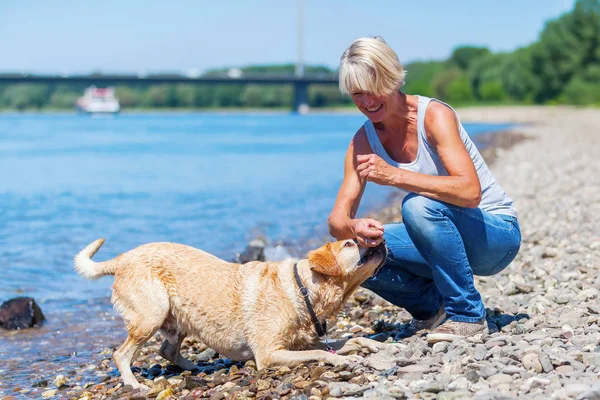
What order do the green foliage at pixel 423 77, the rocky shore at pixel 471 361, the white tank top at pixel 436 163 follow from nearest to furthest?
the rocky shore at pixel 471 361 → the white tank top at pixel 436 163 → the green foliage at pixel 423 77

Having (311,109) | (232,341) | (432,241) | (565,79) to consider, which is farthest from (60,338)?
(311,109)

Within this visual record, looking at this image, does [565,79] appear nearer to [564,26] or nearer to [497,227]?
Result: [564,26]

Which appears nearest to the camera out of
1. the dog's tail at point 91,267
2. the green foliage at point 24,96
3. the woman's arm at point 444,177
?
the woman's arm at point 444,177

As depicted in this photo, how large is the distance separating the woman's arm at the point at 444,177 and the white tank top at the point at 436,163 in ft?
0.40

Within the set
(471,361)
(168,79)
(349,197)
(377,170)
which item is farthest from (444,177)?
(168,79)

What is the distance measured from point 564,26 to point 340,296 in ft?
306

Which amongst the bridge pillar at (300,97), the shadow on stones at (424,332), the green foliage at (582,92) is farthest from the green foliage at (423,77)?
the shadow on stones at (424,332)

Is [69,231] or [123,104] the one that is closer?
[69,231]

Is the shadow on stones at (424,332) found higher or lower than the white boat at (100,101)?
higher

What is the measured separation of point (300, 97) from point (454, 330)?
359ft

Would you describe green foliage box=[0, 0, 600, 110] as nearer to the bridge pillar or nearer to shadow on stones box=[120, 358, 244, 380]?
the bridge pillar

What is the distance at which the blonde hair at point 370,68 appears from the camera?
4707 mm

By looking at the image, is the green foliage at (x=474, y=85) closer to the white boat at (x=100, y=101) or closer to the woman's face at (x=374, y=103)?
the white boat at (x=100, y=101)

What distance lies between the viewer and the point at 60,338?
7145 mm
